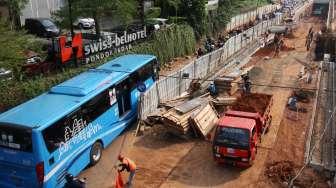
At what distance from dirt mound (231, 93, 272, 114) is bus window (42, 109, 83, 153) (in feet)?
24.6

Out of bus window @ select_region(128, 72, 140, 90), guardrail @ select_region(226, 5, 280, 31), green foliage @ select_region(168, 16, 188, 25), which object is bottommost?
bus window @ select_region(128, 72, 140, 90)

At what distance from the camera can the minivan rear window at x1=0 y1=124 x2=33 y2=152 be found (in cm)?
1424

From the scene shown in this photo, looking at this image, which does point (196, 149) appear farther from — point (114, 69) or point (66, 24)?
point (66, 24)

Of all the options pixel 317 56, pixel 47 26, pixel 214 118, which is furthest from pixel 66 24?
pixel 317 56

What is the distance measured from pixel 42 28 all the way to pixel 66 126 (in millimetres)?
25206

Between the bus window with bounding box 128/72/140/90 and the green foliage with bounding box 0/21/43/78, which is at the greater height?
the green foliage with bounding box 0/21/43/78

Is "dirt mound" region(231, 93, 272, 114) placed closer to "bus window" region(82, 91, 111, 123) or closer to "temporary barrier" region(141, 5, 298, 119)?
"temporary barrier" region(141, 5, 298, 119)

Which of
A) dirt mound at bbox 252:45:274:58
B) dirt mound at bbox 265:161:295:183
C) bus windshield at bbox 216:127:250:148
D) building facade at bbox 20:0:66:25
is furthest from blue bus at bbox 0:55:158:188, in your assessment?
building facade at bbox 20:0:66:25

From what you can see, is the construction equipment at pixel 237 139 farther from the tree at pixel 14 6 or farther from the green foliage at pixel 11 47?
the tree at pixel 14 6

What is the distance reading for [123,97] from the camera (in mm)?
20625

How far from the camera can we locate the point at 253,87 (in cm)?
2839

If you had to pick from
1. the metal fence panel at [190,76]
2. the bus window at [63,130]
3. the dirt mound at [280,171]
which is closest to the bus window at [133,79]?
the bus window at [63,130]

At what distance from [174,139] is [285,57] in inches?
850

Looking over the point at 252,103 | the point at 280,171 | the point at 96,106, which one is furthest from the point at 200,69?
the point at 280,171
